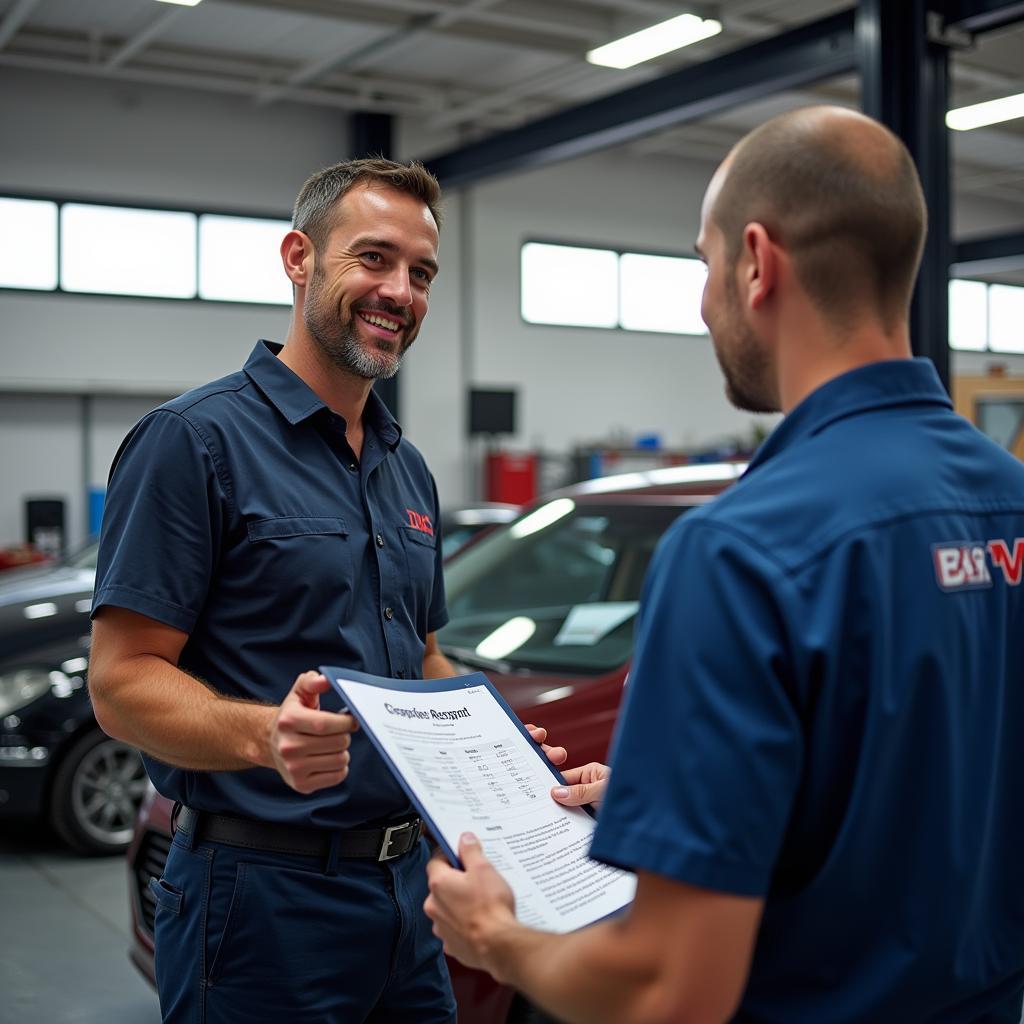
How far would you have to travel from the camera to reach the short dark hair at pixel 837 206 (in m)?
1.08

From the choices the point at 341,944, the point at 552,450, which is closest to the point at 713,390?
the point at 552,450

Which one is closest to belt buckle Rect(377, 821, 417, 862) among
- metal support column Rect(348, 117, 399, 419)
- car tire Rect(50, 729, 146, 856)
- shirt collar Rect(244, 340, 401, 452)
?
shirt collar Rect(244, 340, 401, 452)

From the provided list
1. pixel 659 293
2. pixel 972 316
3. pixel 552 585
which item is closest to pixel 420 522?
pixel 552 585

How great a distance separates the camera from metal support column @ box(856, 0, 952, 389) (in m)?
6.20

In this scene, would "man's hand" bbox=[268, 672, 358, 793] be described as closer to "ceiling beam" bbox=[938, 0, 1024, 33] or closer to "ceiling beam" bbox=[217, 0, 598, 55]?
"ceiling beam" bbox=[938, 0, 1024, 33]

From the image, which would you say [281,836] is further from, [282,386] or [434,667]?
[282,386]

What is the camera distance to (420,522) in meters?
2.15

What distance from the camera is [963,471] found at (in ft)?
3.69

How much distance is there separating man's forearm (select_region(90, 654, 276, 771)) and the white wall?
34.2 feet

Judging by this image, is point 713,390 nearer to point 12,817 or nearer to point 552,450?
point 552,450

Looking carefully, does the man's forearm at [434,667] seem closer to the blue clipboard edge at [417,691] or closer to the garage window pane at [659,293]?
the blue clipboard edge at [417,691]

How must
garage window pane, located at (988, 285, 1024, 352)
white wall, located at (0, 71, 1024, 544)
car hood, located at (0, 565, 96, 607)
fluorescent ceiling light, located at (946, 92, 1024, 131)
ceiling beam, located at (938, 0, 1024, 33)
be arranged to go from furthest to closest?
1. garage window pane, located at (988, 285, 1024, 352)
2. white wall, located at (0, 71, 1024, 544)
3. fluorescent ceiling light, located at (946, 92, 1024, 131)
4. ceiling beam, located at (938, 0, 1024, 33)
5. car hood, located at (0, 565, 96, 607)

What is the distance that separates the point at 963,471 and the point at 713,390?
14.7 m

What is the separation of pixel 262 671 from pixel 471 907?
737mm
